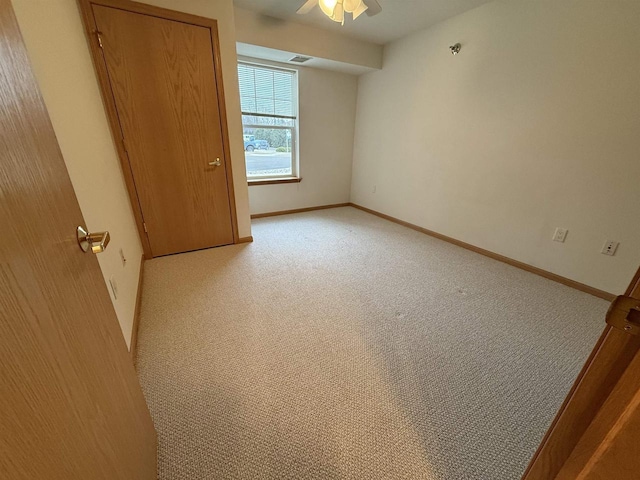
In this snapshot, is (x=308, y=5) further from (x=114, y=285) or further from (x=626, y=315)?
(x=626, y=315)

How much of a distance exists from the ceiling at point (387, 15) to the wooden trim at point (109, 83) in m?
0.72

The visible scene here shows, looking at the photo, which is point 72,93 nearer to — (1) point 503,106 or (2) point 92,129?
(2) point 92,129

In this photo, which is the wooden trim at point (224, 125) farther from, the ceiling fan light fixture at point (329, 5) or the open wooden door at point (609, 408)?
the open wooden door at point (609, 408)

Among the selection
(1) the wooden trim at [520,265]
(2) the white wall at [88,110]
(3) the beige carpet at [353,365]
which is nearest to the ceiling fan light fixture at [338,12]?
(2) the white wall at [88,110]

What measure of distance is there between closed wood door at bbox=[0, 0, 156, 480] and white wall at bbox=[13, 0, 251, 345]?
0.75 metres

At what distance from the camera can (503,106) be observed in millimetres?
2359

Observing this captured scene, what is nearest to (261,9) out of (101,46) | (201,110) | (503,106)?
(201,110)

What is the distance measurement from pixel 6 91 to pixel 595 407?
1.11 metres

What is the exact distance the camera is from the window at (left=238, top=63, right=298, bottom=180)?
324 cm

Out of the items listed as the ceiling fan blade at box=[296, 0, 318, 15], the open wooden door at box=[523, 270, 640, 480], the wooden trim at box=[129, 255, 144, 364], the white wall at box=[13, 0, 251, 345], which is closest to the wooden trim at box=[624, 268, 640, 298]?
the open wooden door at box=[523, 270, 640, 480]

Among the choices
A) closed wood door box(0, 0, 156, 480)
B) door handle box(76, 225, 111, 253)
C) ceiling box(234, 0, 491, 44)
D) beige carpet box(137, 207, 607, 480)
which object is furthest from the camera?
ceiling box(234, 0, 491, 44)

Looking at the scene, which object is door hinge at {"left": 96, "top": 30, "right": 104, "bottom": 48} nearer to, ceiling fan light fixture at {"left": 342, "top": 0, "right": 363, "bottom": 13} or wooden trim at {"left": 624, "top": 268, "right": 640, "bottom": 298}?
ceiling fan light fixture at {"left": 342, "top": 0, "right": 363, "bottom": 13}

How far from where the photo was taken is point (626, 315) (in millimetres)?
387

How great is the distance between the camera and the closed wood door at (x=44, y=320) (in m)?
0.34
